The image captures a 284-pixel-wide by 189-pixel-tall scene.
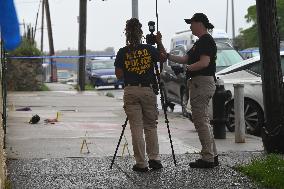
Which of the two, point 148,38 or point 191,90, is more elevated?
Answer: point 148,38

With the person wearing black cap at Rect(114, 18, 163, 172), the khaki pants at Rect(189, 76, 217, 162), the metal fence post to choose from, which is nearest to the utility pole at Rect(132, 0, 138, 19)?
the metal fence post

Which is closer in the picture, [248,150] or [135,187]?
[135,187]

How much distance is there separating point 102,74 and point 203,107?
2588 cm

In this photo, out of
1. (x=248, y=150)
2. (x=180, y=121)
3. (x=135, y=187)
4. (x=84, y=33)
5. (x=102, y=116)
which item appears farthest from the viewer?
(x=84, y=33)

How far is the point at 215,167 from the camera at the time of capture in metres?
7.16

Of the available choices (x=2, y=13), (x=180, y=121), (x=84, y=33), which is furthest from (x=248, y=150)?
(x=84, y=33)

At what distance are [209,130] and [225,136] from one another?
277 cm

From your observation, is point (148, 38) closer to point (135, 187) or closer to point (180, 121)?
point (135, 187)

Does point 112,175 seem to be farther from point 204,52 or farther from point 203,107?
point 204,52

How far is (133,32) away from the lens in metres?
6.89

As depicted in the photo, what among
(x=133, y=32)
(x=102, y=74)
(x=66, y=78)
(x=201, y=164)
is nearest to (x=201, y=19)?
(x=133, y=32)

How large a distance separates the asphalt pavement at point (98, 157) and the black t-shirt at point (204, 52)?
1.10 metres

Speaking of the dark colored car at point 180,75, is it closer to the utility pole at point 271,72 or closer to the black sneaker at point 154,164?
the utility pole at point 271,72

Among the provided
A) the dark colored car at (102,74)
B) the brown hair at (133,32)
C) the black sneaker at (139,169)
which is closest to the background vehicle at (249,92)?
the black sneaker at (139,169)
